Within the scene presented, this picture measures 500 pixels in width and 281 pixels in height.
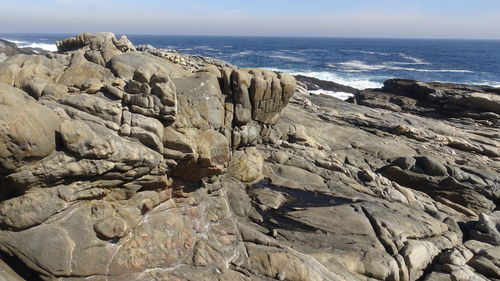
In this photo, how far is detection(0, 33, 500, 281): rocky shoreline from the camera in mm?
8820

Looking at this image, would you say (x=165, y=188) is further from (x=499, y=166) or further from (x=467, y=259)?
(x=499, y=166)

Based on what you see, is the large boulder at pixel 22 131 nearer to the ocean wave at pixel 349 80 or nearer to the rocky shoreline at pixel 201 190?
the rocky shoreline at pixel 201 190

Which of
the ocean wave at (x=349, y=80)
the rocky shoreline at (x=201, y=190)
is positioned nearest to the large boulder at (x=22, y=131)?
the rocky shoreline at (x=201, y=190)

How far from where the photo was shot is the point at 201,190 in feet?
40.2

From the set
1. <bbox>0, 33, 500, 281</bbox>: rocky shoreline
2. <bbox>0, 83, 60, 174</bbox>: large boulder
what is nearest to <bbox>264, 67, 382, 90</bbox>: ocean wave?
<bbox>0, 33, 500, 281</bbox>: rocky shoreline

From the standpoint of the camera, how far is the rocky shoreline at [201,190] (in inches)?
347

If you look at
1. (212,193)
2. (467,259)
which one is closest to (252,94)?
(212,193)

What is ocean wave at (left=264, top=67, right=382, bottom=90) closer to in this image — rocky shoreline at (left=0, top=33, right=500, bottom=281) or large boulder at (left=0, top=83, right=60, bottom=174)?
rocky shoreline at (left=0, top=33, right=500, bottom=281)

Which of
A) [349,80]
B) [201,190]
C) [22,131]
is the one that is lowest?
[349,80]

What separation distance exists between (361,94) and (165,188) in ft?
105

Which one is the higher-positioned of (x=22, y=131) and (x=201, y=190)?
(x=22, y=131)

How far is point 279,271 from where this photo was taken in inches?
394

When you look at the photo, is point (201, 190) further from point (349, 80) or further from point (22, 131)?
point (349, 80)

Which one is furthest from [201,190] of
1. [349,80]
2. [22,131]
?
[349,80]
